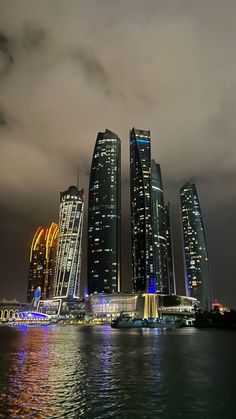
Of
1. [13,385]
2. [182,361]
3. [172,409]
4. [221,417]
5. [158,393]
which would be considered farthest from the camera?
[182,361]

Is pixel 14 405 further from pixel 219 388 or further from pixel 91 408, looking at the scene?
A: pixel 219 388

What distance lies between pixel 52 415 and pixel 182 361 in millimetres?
37001

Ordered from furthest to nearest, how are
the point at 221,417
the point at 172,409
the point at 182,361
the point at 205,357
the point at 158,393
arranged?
the point at 205,357 < the point at 182,361 < the point at 158,393 < the point at 172,409 < the point at 221,417

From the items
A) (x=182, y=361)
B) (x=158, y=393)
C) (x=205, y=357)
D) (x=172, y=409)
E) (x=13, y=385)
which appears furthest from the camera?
(x=205, y=357)

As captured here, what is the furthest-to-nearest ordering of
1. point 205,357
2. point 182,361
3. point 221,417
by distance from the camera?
point 205,357
point 182,361
point 221,417

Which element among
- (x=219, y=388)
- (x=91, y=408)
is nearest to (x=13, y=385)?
(x=91, y=408)

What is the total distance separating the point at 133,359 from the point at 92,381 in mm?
22831

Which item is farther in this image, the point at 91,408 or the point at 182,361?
the point at 182,361

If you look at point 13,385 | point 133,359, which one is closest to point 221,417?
point 13,385

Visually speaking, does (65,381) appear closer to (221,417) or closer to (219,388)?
(219,388)

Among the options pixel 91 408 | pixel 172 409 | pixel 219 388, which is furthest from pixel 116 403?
pixel 219 388

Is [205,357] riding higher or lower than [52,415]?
higher

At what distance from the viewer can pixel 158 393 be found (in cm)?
3722

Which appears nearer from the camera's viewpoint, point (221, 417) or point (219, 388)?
point (221, 417)
